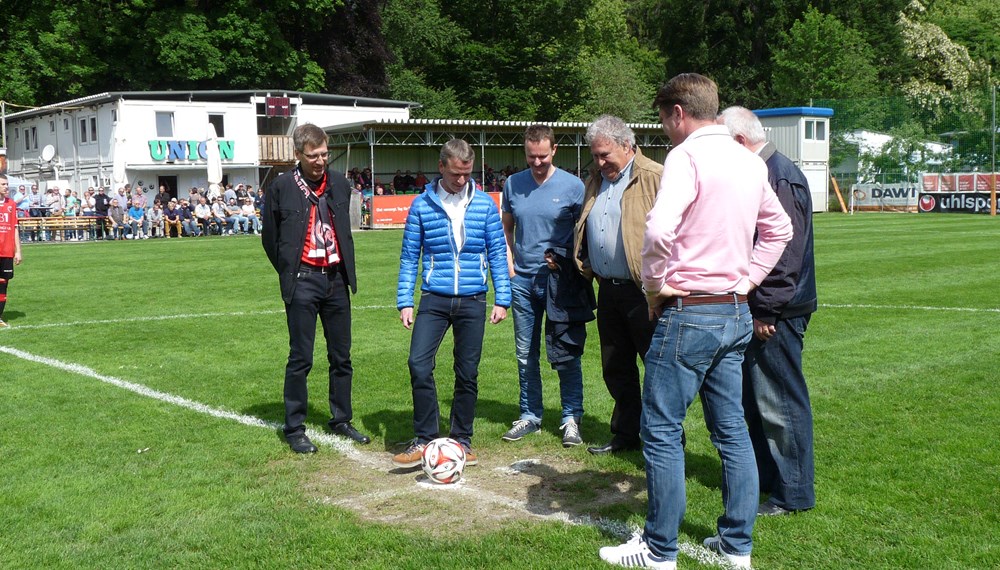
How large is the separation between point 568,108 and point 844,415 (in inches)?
2167

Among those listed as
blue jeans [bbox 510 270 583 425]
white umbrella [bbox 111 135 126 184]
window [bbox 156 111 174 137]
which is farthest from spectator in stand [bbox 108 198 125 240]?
blue jeans [bbox 510 270 583 425]

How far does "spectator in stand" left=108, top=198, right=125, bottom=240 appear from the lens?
31.4 m

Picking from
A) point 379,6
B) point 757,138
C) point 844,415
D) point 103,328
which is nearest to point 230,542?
point 757,138

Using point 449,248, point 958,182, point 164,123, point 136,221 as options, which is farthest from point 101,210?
point 958,182

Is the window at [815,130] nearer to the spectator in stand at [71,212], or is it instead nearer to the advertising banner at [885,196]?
the advertising banner at [885,196]

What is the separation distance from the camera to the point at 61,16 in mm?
45531

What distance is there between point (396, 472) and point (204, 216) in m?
28.3

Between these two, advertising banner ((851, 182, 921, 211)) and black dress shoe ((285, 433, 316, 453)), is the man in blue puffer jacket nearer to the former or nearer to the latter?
black dress shoe ((285, 433, 316, 453))

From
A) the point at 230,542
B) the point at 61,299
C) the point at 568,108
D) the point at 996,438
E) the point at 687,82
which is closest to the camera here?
the point at 687,82

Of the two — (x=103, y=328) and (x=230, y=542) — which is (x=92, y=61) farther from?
(x=230, y=542)

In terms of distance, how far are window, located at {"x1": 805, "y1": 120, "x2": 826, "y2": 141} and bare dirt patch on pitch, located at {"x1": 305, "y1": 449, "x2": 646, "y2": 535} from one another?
37.0 m

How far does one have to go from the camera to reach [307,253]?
6441 mm

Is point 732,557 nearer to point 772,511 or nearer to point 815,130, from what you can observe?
point 772,511

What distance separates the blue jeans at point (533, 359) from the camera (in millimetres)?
6719
